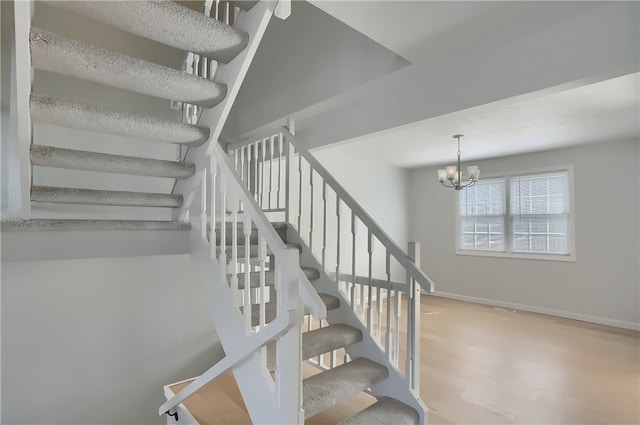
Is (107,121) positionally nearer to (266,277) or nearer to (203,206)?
(203,206)

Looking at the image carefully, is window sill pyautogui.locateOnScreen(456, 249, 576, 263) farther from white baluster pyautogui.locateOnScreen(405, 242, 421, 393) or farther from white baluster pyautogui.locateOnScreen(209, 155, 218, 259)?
white baluster pyautogui.locateOnScreen(209, 155, 218, 259)

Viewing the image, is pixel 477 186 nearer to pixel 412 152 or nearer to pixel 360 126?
pixel 412 152

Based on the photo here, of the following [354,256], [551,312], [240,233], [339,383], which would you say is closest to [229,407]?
[339,383]

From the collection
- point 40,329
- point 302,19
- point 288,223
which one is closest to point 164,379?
point 40,329

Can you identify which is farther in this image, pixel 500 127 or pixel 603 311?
pixel 603 311

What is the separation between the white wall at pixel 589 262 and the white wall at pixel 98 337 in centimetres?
455

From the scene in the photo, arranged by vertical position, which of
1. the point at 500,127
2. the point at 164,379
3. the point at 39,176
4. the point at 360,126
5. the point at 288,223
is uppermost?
the point at 500,127

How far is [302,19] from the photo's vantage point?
11.4 feet

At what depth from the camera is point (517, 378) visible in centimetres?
293

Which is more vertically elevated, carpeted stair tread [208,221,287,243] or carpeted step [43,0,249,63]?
carpeted step [43,0,249,63]

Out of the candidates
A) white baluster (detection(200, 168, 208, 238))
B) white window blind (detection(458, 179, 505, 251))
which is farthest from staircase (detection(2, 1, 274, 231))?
white window blind (detection(458, 179, 505, 251))

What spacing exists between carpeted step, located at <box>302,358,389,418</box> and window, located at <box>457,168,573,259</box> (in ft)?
13.5

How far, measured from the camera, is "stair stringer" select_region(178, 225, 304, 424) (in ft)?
5.03

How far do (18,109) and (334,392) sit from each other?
78.2 inches
